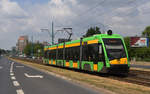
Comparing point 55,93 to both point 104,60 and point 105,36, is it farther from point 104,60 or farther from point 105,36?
point 105,36

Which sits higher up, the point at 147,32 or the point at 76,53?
the point at 147,32

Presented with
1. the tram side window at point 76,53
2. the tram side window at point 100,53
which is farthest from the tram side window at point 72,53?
the tram side window at point 100,53

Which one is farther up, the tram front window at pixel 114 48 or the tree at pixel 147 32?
the tree at pixel 147 32

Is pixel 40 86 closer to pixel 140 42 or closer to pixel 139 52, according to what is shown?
pixel 140 42

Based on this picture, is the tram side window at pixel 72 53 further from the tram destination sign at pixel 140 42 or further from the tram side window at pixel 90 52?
the tram destination sign at pixel 140 42

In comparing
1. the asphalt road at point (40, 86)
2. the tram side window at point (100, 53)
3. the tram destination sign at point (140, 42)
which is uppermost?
the tram destination sign at point (140, 42)

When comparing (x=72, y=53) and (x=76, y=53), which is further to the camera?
(x=72, y=53)

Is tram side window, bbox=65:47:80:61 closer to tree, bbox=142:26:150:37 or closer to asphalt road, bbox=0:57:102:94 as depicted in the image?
asphalt road, bbox=0:57:102:94

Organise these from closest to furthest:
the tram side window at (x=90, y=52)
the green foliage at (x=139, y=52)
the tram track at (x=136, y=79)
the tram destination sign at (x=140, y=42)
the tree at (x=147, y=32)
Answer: the tram track at (x=136, y=79) → the tram side window at (x=90, y=52) → the tram destination sign at (x=140, y=42) → the green foliage at (x=139, y=52) → the tree at (x=147, y=32)

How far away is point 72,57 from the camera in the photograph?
22.9 metres

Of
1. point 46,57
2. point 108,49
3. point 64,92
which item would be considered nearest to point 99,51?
point 108,49

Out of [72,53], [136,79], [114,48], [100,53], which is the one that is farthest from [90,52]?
[72,53]

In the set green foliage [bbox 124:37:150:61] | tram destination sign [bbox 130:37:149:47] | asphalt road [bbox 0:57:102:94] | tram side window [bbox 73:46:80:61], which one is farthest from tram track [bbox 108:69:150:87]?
green foliage [bbox 124:37:150:61]

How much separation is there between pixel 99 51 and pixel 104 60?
0.83m
